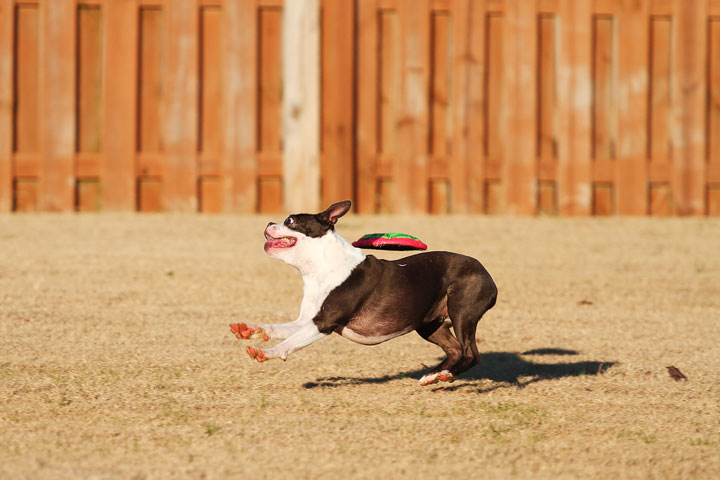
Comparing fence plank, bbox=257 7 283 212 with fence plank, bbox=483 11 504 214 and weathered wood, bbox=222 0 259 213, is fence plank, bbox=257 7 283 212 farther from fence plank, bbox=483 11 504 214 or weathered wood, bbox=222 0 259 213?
fence plank, bbox=483 11 504 214

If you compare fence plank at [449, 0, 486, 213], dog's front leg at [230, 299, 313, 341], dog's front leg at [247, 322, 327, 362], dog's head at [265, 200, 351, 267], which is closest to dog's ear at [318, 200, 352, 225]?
dog's head at [265, 200, 351, 267]

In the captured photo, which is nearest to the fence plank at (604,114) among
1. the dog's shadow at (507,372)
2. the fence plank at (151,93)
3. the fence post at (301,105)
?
the fence post at (301,105)

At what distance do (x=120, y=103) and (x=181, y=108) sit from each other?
63cm

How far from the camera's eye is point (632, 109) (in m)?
10.6

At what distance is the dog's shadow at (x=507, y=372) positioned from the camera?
516 cm

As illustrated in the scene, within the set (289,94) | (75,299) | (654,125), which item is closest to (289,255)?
(75,299)

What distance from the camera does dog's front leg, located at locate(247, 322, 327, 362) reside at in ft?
14.5

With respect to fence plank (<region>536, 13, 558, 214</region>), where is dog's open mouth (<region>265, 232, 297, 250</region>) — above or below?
below

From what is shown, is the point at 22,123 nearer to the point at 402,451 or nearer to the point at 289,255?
the point at 289,255

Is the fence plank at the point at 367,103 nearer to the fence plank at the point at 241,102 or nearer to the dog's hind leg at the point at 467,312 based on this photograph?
the fence plank at the point at 241,102

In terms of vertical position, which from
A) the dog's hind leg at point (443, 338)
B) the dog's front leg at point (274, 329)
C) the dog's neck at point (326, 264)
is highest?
the dog's neck at point (326, 264)

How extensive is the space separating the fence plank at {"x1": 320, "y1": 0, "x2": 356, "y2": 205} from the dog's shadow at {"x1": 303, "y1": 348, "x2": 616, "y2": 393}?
451cm

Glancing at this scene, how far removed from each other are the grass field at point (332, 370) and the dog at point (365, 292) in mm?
320

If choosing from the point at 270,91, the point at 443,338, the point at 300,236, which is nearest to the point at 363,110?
the point at 270,91
